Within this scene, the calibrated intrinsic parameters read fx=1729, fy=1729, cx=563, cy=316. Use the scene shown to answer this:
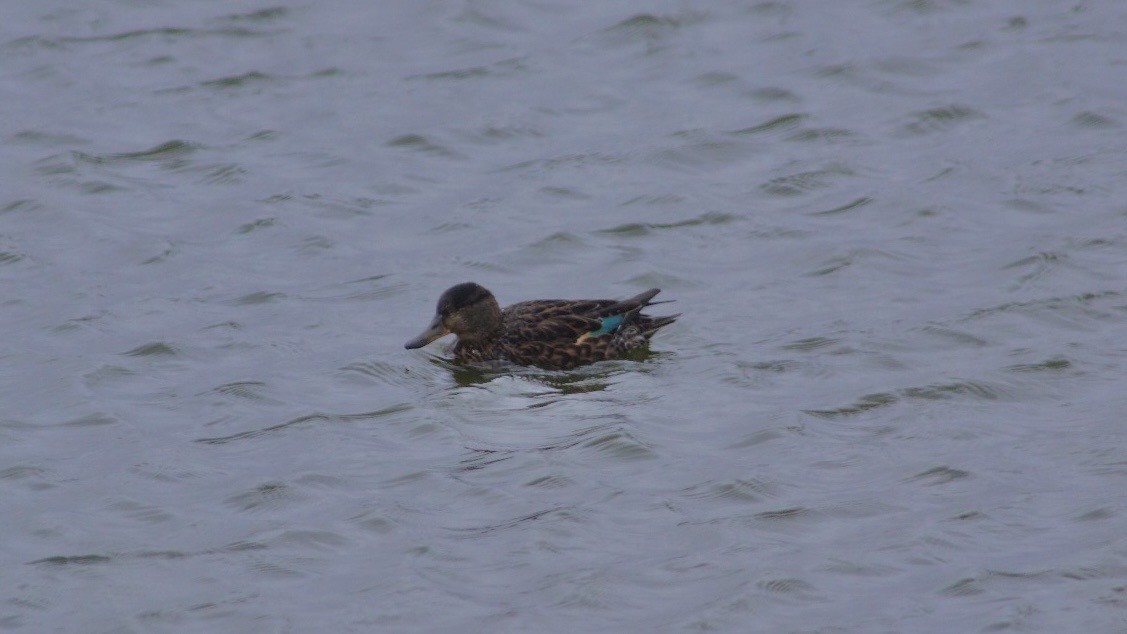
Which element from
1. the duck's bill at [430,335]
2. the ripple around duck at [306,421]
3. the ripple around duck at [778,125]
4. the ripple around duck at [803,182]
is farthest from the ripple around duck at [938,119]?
the ripple around duck at [306,421]

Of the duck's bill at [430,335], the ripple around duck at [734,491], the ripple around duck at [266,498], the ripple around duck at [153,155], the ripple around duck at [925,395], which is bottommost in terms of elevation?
the ripple around duck at [925,395]

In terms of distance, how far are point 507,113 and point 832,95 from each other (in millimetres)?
3157

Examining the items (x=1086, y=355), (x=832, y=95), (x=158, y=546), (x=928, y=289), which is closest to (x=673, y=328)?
(x=928, y=289)

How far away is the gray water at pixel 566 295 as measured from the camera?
8.06 metres

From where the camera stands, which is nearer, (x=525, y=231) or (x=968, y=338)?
(x=968, y=338)

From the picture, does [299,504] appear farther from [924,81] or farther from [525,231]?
[924,81]

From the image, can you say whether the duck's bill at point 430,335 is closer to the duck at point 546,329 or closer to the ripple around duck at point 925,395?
the duck at point 546,329

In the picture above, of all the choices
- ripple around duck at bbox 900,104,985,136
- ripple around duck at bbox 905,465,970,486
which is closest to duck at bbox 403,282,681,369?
ripple around duck at bbox 905,465,970,486

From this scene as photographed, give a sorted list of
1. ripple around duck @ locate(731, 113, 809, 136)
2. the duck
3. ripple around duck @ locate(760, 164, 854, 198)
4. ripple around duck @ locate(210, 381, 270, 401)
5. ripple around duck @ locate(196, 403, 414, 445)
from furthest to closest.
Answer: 1. ripple around duck @ locate(731, 113, 809, 136)
2. ripple around duck @ locate(760, 164, 854, 198)
3. the duck
4. ripple around duck @ locate(210, 381, 270, 401)
5. ripple around duck @ locate(196, 403, 414, 445)

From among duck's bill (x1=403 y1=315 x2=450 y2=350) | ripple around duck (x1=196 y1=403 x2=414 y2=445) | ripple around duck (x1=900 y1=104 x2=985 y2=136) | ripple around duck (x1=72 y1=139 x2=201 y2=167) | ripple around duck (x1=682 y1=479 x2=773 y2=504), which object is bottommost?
ripple around duck (x1=682 y1=479 x2=773 y2=504)

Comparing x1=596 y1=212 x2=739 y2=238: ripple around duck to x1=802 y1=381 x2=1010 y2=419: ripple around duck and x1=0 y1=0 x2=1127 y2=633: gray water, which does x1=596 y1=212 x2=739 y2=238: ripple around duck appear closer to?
x1=0 y1=0 x2=1127 y2=633: gray water

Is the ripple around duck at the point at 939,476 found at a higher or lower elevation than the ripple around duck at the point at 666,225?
lower

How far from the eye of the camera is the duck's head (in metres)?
11.2

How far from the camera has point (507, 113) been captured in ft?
53.1
